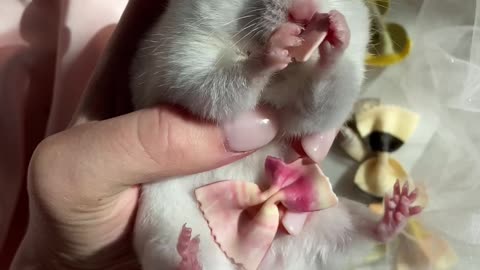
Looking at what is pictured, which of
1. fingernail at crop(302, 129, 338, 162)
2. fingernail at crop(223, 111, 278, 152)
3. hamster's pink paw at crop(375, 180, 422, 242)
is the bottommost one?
hamster's pink paw at crop(375, 180, 422, 242)

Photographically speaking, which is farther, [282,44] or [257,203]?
[257,203]

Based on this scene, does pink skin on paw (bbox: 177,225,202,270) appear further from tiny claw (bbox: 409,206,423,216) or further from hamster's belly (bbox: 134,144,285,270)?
tiny claw (bbox: 409,206,423,216)

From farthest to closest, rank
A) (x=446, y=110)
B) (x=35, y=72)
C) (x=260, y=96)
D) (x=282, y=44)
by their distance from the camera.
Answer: (x=35, y=72), (x=446, y=110), (x=260, y=96), (x=282, y=44)

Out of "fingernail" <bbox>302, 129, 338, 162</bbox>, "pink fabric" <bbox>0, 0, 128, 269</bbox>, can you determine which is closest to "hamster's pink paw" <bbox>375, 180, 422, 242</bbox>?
"fingernail" <bbox>302, 129, 338, 162</bbox>

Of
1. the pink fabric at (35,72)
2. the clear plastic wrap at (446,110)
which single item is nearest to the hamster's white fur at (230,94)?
the clear plastic wrap at (446,110)

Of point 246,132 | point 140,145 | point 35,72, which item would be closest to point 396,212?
point 246,132

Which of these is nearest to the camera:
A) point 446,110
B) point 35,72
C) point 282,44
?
point 282,44

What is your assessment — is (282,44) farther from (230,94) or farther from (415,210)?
(415,210)
